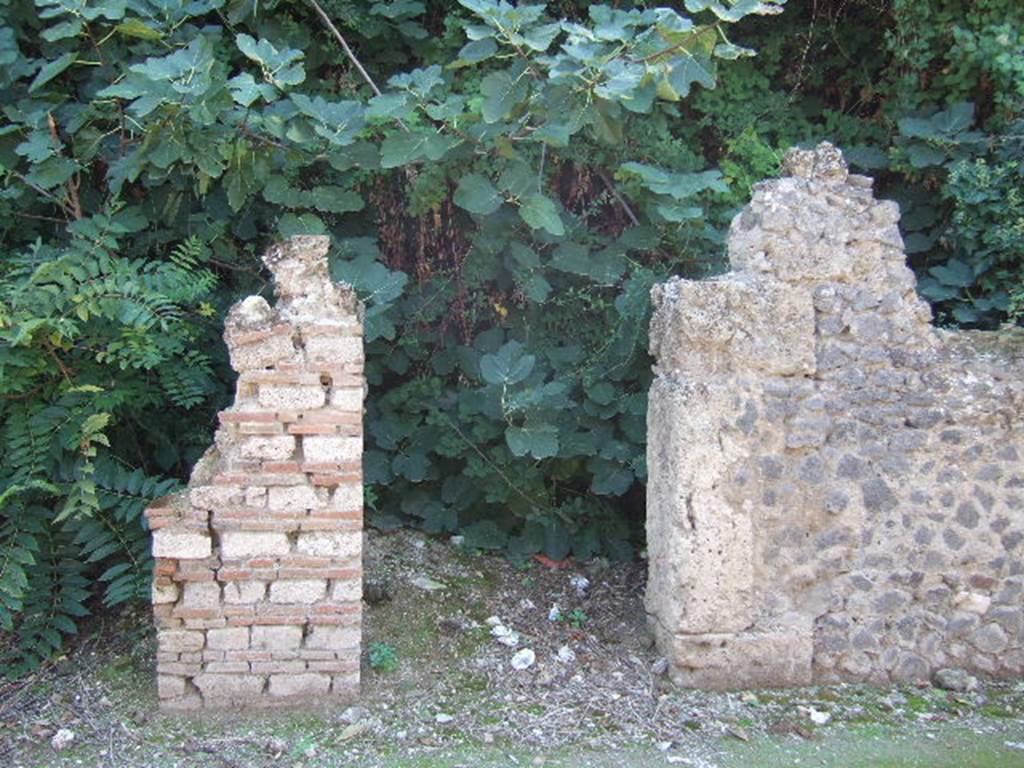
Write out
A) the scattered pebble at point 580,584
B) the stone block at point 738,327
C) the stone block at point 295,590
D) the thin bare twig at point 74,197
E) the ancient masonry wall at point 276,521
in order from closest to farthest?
the ancient masonry wall at point 276,521 < the stone block at point 295,590 < the stone block at point 738,327 < the thin bare twig at point 74,197 < the scattered pebble at point 580,584

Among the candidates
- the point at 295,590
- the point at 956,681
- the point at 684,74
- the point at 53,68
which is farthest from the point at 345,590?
the point at 53,68

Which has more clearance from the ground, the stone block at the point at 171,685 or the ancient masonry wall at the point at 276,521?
the ancient masonry wall at the point at 276,521

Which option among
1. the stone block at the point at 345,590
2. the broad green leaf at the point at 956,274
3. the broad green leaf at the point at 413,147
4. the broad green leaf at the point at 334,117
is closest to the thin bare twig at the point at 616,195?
the broad green leaf at the point at 413,147

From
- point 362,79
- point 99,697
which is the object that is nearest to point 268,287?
point 362,79

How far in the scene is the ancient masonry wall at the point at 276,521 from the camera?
14.3 ft

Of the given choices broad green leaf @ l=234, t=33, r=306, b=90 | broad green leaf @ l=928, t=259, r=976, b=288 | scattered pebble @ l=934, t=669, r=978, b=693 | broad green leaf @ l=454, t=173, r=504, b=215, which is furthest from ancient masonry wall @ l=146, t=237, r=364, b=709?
broad green leaf @ l=928, t=259, r=976, b=288

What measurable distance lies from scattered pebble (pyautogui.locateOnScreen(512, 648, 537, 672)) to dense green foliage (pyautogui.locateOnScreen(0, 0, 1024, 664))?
945 millimetres

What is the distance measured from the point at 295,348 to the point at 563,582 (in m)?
2.15

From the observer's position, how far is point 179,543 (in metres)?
4.41

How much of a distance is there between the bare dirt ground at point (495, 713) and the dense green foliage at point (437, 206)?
47 cm

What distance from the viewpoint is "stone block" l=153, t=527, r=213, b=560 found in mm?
4402

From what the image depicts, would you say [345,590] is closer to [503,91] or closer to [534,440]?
[534,440]

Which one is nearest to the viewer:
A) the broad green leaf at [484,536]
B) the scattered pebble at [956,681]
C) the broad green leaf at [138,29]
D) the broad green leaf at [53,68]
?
the scattered pebble at [956,681]

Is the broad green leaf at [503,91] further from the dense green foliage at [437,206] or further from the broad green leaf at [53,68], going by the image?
the broad green leaf at [53,68]
